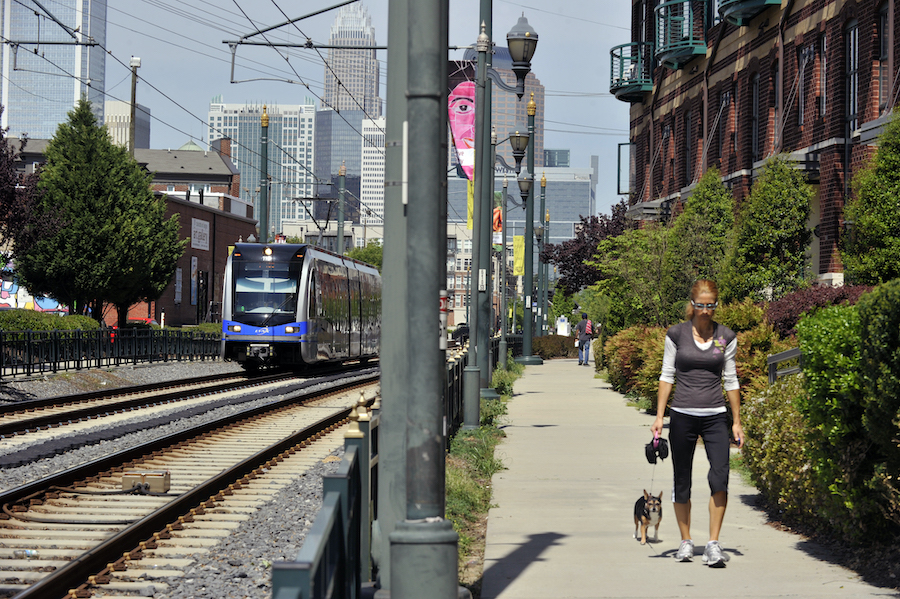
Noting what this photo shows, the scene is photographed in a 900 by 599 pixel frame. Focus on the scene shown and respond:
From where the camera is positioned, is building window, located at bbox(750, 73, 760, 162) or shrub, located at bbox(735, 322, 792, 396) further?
building window, located at bbox(750, 73, 760, 162)

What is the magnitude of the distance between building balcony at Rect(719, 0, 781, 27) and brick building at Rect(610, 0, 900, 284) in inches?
1.2

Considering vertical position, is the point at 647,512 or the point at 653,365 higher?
the point at 653,365

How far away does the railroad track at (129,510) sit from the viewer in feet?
23.6

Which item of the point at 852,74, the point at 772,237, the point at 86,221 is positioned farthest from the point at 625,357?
the point at 86,221

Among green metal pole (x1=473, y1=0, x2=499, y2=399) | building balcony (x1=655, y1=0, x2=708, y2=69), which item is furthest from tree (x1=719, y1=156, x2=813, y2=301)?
building balcony (x1=655, y1=0, x2=708, y2=69)

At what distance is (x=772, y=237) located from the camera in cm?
2050

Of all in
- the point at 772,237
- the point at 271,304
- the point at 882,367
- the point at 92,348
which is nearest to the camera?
the point at 882,367

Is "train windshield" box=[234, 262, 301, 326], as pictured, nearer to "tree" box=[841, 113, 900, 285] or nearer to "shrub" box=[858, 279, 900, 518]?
"tree" box=[841, 113, 900, 285]

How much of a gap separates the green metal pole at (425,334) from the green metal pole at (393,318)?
50 cm

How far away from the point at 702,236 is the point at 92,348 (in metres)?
15.9

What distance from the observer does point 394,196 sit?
5785 millimetres

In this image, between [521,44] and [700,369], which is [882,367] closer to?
[700,369]

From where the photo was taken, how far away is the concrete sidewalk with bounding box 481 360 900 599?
6.89m

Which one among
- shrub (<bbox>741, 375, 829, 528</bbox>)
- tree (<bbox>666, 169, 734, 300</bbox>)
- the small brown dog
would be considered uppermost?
tree (<bbox>666, 169, 734, 300</bbox>)
